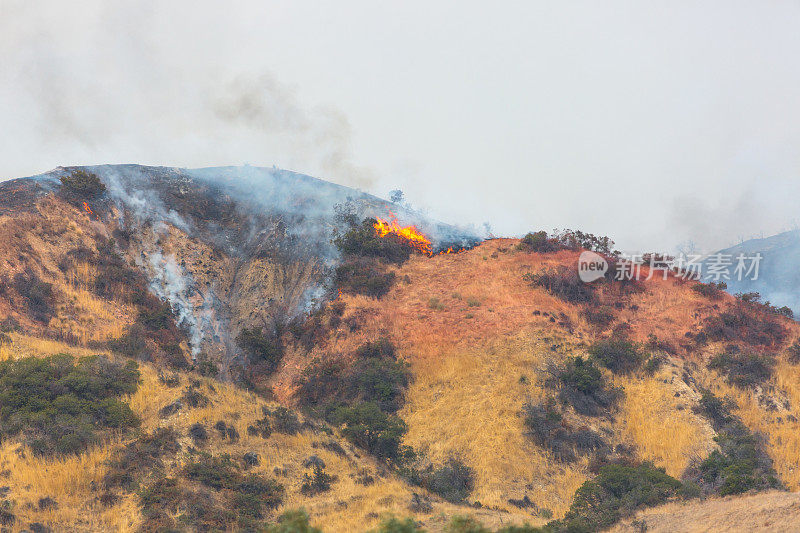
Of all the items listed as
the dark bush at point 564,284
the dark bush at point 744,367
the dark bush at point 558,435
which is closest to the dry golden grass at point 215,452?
the dark bush at point 558,435

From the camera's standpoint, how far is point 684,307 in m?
38.3

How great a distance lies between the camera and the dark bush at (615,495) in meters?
20.6

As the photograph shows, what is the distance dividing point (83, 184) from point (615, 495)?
39.8 metres

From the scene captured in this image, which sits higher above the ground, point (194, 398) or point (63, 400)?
point (194, 398)

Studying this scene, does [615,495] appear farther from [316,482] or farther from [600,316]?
[600,316]

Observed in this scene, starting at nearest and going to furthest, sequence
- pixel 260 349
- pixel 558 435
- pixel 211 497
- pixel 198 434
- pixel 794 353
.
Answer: pixel 211 497, pixel 198 434, pixel 558 435, pixel 794 353, pixel 260 349

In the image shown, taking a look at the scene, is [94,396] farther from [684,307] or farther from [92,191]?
[684,307]

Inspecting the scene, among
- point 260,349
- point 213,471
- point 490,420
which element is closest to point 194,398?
point 213,471

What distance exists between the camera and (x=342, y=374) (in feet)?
115

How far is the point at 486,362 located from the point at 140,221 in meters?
28.4

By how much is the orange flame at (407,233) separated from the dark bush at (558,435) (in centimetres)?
1938

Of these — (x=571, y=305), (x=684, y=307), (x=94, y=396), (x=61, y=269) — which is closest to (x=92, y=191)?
(x=61, y=269)

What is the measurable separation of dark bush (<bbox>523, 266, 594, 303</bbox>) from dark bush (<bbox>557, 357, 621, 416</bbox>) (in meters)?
6.95

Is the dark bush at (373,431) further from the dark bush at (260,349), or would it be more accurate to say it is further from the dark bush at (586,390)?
the dark bush at (260,349)
